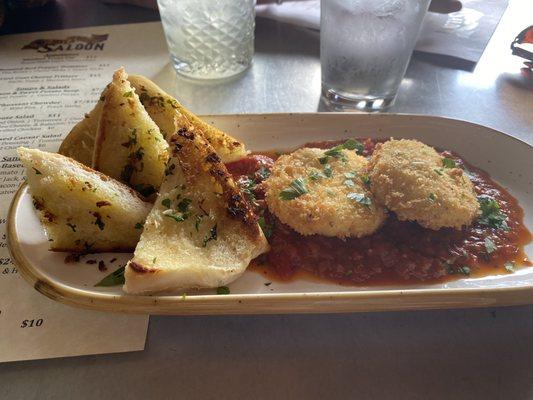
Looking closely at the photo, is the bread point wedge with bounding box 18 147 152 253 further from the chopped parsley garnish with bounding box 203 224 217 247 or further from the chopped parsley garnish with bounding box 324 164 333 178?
the chopped parsley garnish with bounding box 324 164 333 178

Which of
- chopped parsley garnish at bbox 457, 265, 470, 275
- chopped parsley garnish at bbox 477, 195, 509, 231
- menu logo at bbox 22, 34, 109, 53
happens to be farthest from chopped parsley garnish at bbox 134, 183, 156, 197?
menu logo at bbox 22, 34, 109, 53

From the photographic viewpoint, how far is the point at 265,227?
1.58 meters

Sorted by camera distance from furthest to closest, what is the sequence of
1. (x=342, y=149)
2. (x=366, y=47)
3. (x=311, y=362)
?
(x=366, y=47), (x=342, y=149), (x=311, y=362)

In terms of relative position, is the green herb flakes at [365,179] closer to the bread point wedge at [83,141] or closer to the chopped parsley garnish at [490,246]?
the chopped parsley garnish at [490,246]

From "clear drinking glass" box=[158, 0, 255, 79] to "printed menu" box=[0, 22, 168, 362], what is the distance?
11.9 inches

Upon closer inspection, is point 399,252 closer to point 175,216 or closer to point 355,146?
point 355,146

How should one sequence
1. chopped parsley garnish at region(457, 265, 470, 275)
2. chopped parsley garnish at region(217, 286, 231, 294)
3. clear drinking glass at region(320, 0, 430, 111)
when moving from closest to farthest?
chopped parsley garnish at region(217, 286, 231, 294) < chopped parsley garnish at region(457, 265, 470, 275) < clear drinking glass at region(320, 0, 430, 111)

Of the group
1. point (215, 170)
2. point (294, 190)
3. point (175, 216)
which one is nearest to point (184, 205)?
point (175, 216)

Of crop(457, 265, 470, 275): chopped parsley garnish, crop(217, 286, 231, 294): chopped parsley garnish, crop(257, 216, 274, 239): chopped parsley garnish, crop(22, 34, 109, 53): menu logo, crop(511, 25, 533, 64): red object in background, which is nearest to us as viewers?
crop(217, 286, 231, 294): chopped parsley garnish

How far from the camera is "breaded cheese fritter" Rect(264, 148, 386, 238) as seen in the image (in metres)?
1.51

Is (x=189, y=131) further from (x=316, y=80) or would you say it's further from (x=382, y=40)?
(x=316, y=80)

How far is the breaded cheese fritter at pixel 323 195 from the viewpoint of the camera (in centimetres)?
151

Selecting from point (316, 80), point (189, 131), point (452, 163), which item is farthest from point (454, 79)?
point (189, 131)

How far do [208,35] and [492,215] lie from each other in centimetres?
177
